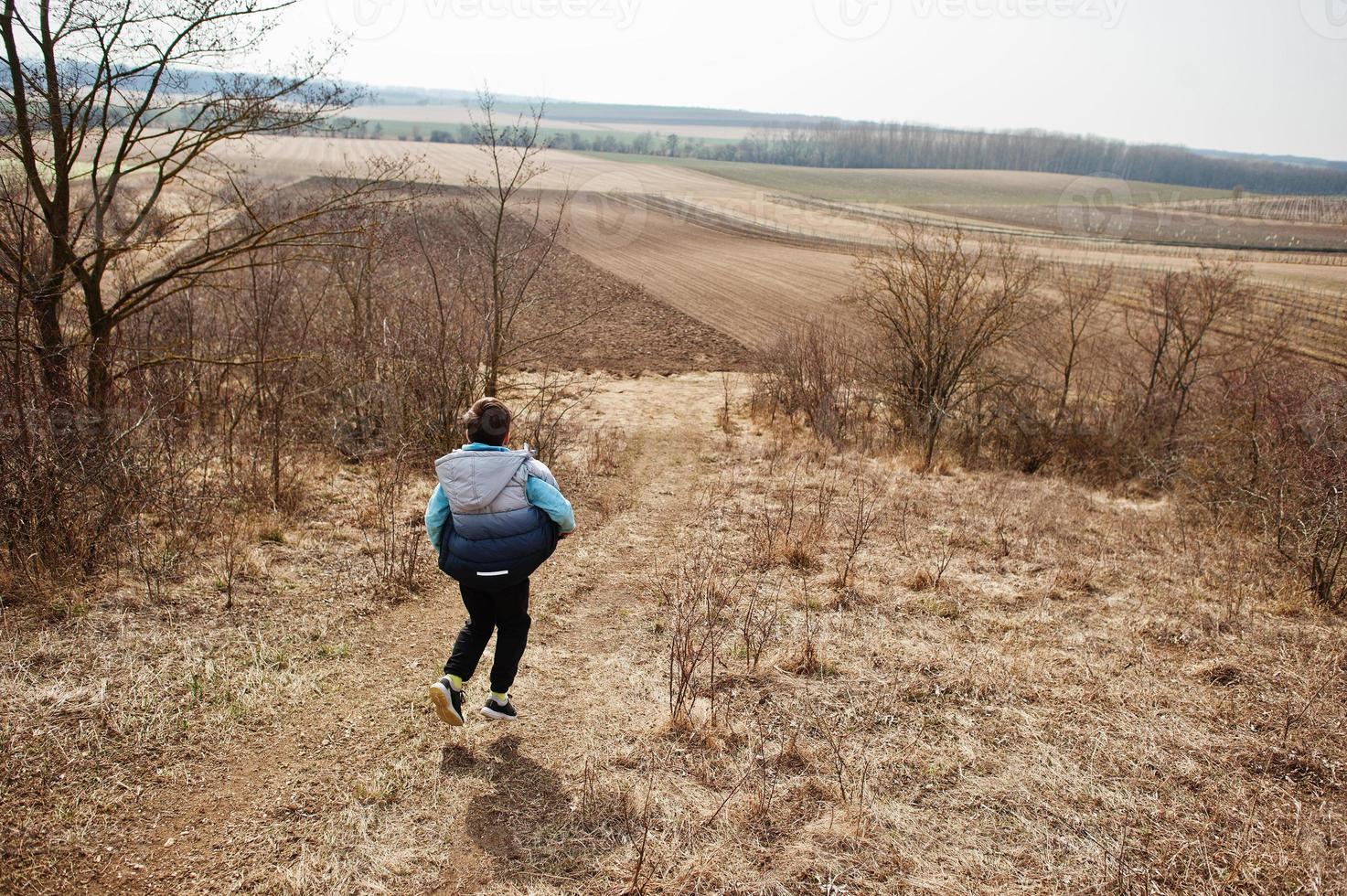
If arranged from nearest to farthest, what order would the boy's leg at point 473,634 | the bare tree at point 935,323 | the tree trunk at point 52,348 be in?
the boy's leg at point 473,634 → the tree trunk at point 52,348 → the bare tree at point 935,323

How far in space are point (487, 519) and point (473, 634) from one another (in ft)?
2.38

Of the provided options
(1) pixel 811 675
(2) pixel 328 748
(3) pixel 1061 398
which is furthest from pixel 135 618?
(3) pixel 1061 398

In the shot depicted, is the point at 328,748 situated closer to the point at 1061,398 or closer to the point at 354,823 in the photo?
the point at 354,823

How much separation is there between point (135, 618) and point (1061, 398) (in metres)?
19.1

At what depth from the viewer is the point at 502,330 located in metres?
11.6

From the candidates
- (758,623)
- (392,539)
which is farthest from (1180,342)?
(392,539)

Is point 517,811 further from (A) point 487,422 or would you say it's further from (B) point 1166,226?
(B) point 1166,226

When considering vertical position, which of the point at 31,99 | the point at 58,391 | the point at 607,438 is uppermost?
the point at 31,99

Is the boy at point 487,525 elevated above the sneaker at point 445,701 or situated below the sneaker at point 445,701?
above

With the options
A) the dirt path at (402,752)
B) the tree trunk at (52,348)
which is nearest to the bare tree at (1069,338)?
the dirt path at (402,752)

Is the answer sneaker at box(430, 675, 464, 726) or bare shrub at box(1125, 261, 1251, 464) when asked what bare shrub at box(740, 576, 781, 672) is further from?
bare shrub at box(1125, 261, 1251, 464)

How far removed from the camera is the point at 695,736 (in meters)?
4.77

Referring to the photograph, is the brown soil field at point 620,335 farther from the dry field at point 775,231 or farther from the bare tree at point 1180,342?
the bare tree at point 1180,342

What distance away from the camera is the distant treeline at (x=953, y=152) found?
132000mm
